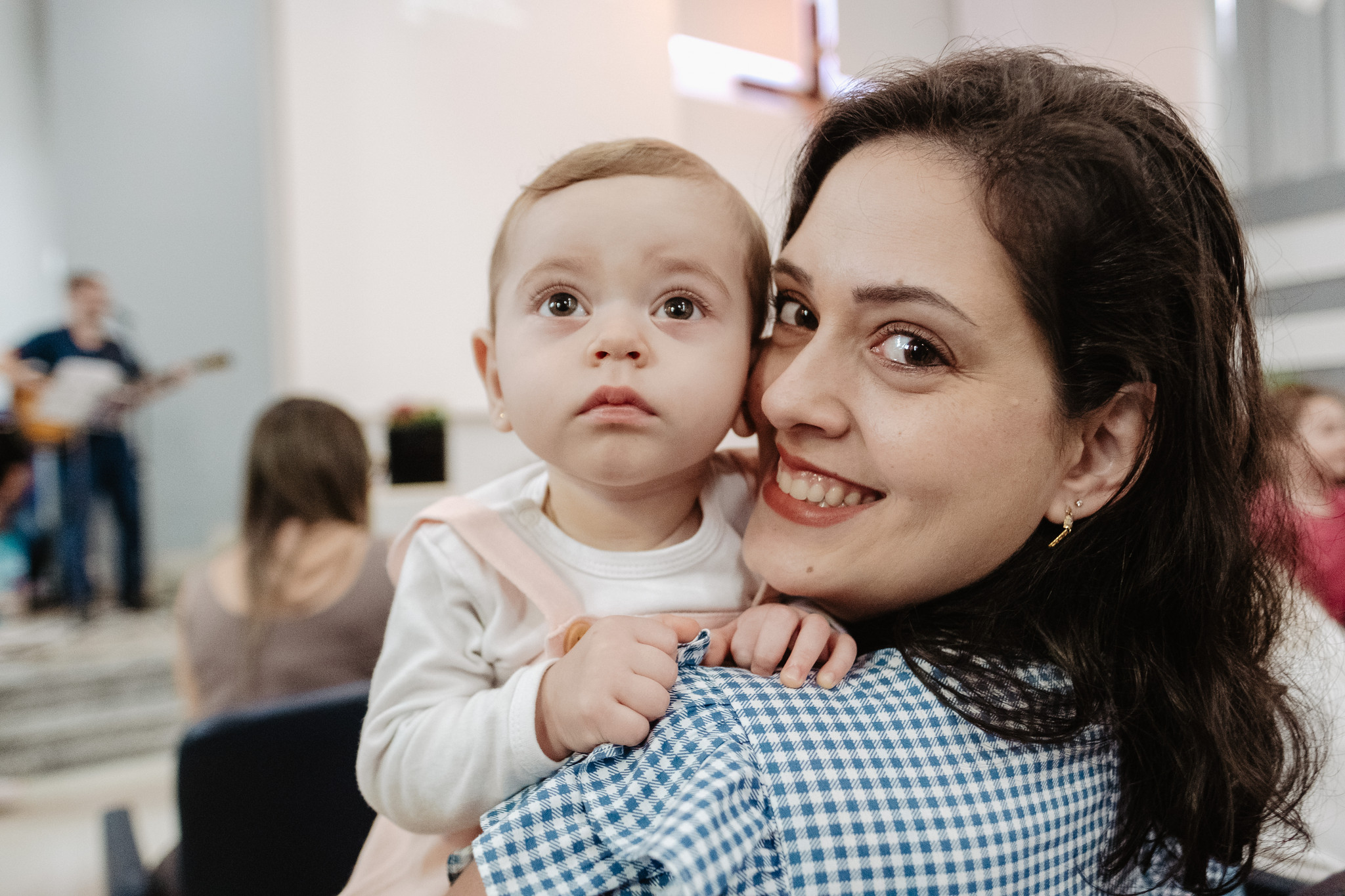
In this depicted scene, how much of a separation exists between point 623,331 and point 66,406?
5928 millimetres

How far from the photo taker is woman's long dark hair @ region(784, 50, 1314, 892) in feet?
2.71

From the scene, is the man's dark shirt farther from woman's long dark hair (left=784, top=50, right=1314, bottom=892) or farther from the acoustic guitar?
woman's long dark hair (left=784, top=50, right=1314, bottom=892)

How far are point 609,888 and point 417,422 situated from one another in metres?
2.10

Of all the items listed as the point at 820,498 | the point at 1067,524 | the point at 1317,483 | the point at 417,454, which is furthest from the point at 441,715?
the point at 417,454

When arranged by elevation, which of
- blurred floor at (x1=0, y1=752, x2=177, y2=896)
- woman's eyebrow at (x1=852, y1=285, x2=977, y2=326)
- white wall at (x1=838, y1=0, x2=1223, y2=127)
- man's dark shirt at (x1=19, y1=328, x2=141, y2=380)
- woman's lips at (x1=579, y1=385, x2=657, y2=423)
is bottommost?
blurred floor at (x1=0, y1=752, x2=177, y2=896)

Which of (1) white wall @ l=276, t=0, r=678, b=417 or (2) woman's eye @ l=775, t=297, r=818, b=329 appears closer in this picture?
(2) woman's eye @ l=775, t=297, r=818, b=329

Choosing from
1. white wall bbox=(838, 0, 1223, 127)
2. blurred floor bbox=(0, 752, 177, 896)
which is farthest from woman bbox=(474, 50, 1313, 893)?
blurred floor bbox=(0, 752, 177, 896)

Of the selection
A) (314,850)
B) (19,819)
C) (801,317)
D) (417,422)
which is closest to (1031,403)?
(801,317)

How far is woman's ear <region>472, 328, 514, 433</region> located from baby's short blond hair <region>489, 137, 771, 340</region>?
0.03m

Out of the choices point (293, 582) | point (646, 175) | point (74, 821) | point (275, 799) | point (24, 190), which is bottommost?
point (74, 821)

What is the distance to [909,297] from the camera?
812 millimetres

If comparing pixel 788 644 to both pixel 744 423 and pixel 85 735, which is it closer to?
pixel 744 423

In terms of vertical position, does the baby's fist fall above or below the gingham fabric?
above

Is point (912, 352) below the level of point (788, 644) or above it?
above
